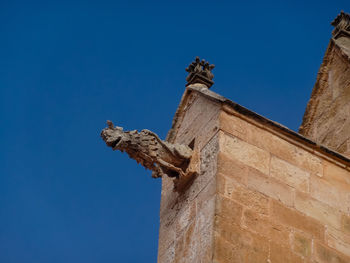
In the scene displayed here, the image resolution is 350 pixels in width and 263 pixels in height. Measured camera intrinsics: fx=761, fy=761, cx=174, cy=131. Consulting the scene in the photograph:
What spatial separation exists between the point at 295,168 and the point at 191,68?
214 cm

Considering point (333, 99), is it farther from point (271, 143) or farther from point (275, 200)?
point (275, 200)

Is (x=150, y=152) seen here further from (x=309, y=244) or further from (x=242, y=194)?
(x=309, y=244)

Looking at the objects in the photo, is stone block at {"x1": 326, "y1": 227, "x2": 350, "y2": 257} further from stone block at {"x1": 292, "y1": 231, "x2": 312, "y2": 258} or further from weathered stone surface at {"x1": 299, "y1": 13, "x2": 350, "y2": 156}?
weathered stone surface at {"x1": 299, "y1": 13, "x2": 350, "y2": 156}

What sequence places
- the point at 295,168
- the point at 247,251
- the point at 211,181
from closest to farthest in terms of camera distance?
the point at 247,251
the point at 211,181
the point at 295,168

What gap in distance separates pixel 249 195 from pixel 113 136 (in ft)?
4.86

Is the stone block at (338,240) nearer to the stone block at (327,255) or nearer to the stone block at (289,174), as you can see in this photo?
the stone block at (327,255)

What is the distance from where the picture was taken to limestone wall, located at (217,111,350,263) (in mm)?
6609

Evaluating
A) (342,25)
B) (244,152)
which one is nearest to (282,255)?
(244,152)

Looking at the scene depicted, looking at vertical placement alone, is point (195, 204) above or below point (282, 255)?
above

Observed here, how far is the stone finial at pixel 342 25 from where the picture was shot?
10891 mm

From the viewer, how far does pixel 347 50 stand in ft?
34.1

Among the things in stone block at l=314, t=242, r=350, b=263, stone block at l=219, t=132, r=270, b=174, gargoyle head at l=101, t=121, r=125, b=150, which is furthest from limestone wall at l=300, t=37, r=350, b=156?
gargoyle head at l=101, t=121, r=125, b=150

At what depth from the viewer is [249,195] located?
22.8 ft

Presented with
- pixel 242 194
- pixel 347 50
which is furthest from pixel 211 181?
pixel 347 50
